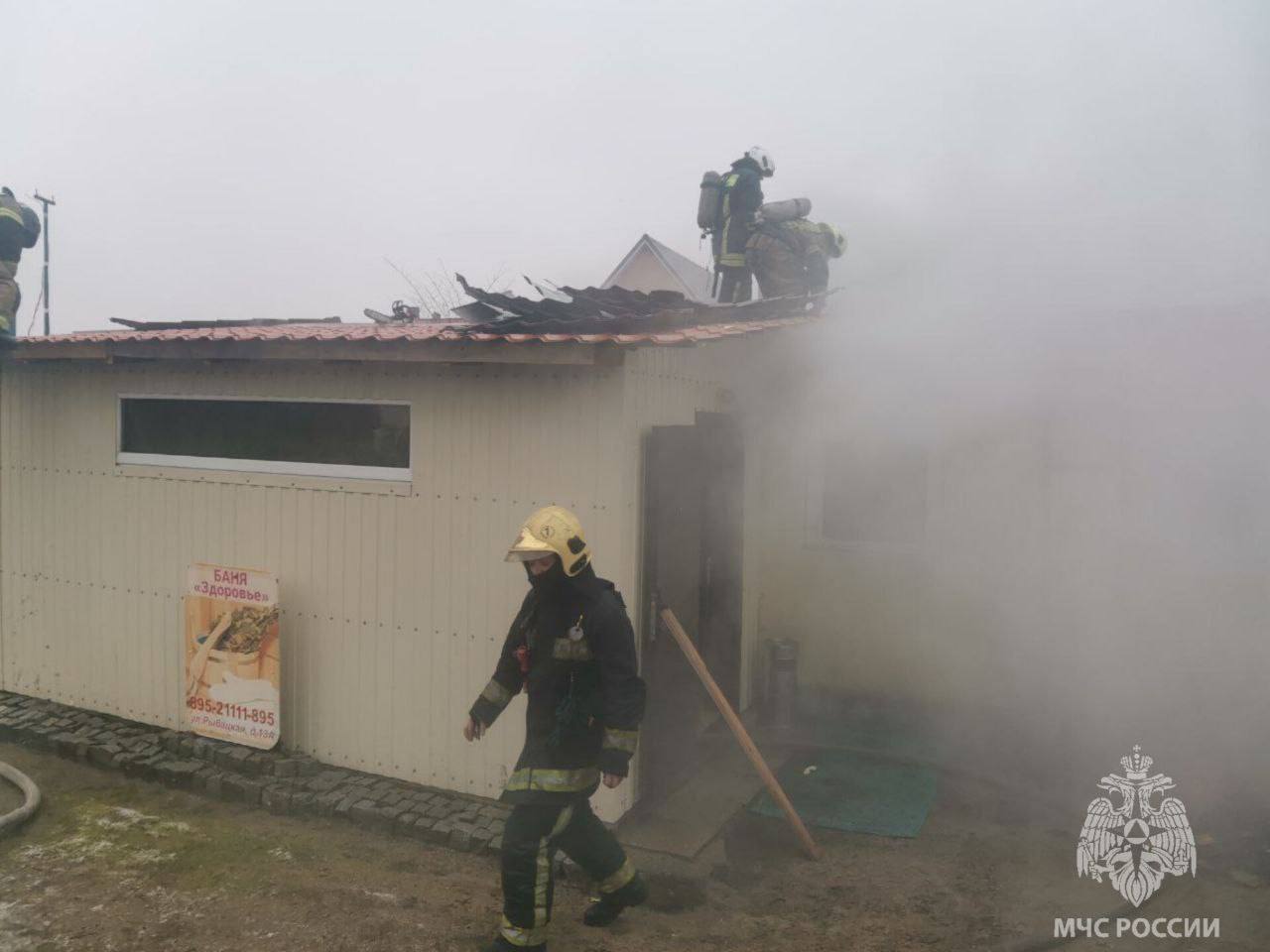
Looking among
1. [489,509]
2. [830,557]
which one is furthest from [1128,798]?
[489,509]

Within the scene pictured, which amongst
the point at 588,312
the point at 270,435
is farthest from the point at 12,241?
the point at 588,312

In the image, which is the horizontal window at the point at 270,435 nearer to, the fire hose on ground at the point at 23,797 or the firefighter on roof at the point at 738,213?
the fire hose on ground at the point at 23,797

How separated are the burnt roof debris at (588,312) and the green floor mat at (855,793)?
11.3 feet

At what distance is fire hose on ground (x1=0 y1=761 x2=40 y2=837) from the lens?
18.3ft

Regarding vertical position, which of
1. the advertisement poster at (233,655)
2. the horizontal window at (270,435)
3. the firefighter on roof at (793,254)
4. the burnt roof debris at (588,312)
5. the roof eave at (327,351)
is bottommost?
the advertisement poster at (233,655)

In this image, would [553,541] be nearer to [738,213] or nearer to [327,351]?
[327,351]

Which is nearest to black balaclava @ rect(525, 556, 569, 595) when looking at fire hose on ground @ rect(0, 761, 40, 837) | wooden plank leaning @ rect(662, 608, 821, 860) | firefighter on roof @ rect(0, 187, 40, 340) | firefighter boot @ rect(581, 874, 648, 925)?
wooden plank leaning @ rect(662, 608, 821, 860)

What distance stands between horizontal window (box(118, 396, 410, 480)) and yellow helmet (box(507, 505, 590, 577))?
2.16 metres

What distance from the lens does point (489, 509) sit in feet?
19.5

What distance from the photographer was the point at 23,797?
611cm

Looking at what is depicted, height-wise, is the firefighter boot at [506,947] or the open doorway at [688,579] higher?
the open doorway at [688,579]

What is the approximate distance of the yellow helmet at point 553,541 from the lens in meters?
4.35

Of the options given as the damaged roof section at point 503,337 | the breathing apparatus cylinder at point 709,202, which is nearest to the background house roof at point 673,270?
the breathing apparatus cylinder at point 709,202

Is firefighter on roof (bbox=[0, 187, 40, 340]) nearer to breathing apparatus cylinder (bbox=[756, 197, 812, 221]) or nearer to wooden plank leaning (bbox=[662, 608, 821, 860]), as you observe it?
wooden plank leaning (bbox=[662, 608, 821, 860])
